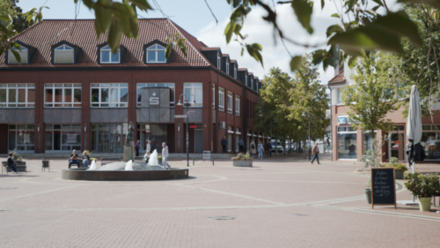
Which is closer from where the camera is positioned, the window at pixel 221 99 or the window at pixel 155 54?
the window at pixel 155 54

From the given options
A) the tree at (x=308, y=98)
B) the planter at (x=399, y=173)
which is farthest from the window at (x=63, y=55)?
the planter at (x=399, y=173)

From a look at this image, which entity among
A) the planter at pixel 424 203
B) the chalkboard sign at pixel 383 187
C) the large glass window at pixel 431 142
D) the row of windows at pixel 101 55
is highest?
the row of windows at pixel 101 55

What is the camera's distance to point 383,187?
12.2 metres

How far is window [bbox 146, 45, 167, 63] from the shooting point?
44.8m

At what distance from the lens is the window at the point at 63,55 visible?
150ft

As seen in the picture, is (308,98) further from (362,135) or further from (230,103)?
(230,103)

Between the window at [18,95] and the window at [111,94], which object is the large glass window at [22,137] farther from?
the window at [111,94]

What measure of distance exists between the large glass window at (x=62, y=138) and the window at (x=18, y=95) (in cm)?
297

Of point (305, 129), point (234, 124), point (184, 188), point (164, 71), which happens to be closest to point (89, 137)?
point (164, 71)

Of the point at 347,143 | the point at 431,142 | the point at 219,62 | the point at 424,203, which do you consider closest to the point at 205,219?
the point at 424,203

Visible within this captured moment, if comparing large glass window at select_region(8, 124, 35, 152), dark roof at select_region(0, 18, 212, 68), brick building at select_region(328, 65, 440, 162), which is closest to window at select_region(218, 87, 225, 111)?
dark roof at select_region(0, 18, 212, 68)

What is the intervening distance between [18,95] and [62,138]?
582 centimetres

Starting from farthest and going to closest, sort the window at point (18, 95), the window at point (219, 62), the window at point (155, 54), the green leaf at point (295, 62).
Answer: the window at point (219, 62) < the window at point (18, 95) < the window at point (155, 54) < the green leaf at point (295, 62)

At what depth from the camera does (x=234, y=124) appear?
2158 inches
